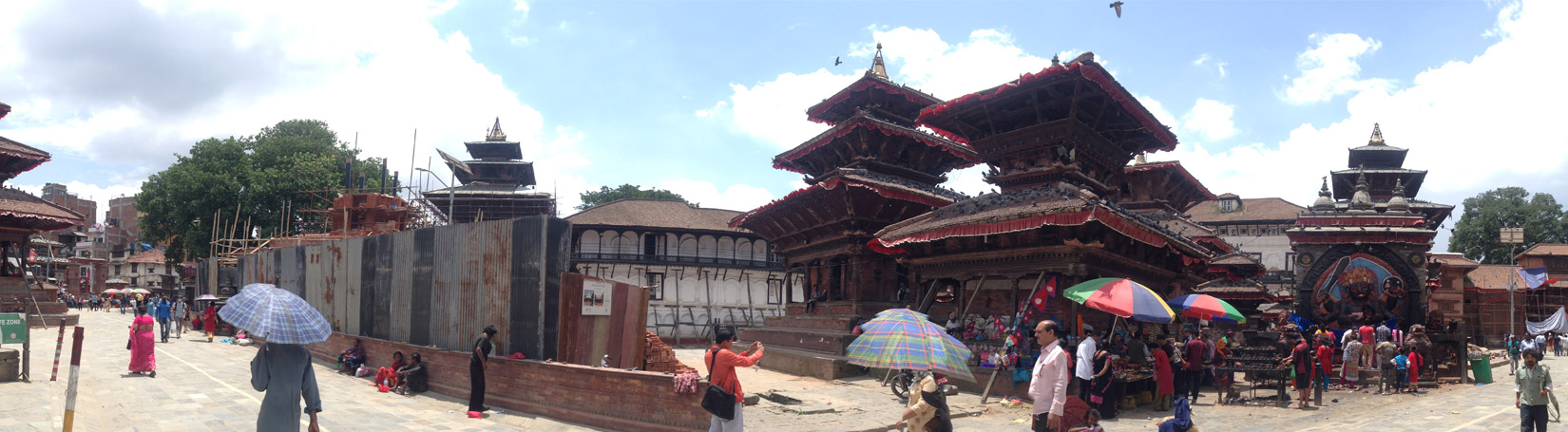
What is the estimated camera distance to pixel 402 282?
14.9 meters

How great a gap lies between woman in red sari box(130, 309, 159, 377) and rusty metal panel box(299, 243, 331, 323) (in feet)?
15.2

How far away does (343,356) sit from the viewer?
16.0 m

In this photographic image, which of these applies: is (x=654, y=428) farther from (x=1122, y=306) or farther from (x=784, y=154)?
(x=784, y=154)

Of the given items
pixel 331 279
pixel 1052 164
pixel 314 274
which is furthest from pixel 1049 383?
pixel 314 274

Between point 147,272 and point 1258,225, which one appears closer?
point 1258,225

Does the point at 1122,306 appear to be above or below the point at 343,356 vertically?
above

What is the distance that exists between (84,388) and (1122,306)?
48.9 ft

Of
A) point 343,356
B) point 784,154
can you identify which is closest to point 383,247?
point 343,356

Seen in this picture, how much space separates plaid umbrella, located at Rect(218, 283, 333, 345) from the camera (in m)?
6.17

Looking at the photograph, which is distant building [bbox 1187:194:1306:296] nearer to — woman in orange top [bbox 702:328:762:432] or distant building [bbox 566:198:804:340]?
distant building [bbox 566:198:804:340]

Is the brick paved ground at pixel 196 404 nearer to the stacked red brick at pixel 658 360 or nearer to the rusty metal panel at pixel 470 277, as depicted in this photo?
the rusty metal panel at pixel 470 277

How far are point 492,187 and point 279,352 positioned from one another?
43.5 metres

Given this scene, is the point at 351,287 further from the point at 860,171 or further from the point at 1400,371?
the point at 1400,371

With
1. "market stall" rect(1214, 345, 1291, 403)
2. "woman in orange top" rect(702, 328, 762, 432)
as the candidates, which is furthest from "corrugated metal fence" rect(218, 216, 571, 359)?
"market stall" rect(1214, 345, 1291, 403)
